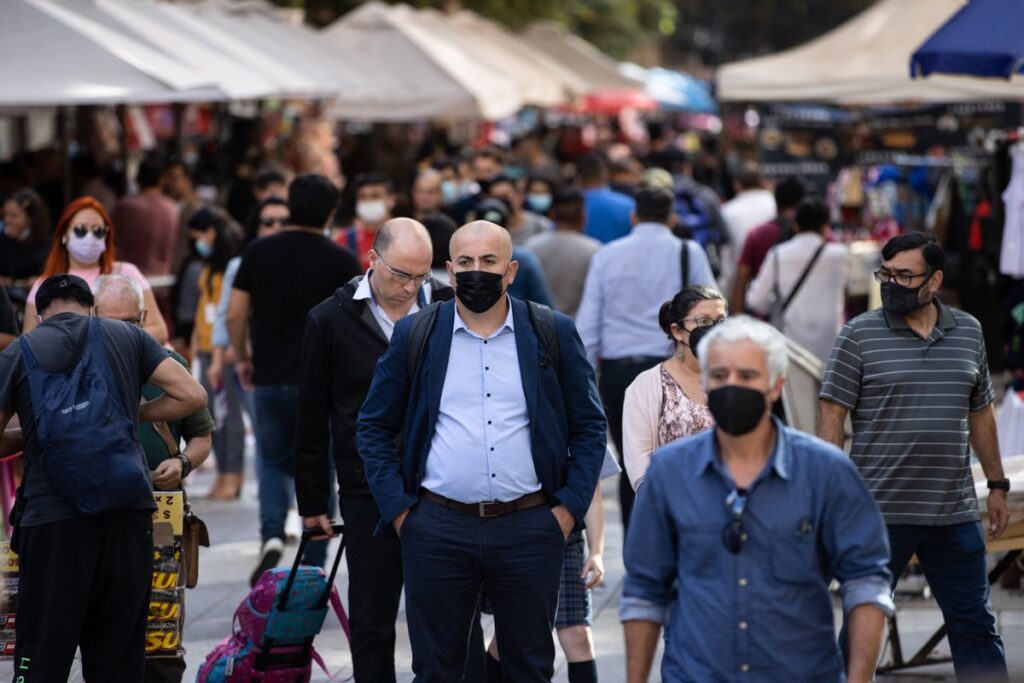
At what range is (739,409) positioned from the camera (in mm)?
4203

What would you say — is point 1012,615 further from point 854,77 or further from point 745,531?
point 854,77

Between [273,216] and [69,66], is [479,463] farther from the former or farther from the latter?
[69,66]

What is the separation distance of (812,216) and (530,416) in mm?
5558

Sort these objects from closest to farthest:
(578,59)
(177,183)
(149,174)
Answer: (149,174) → (177,183) → (578,59)

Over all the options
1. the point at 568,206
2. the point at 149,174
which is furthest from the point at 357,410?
the point at 149,174

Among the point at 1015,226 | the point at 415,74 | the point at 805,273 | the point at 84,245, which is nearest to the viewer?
the point at 84,245

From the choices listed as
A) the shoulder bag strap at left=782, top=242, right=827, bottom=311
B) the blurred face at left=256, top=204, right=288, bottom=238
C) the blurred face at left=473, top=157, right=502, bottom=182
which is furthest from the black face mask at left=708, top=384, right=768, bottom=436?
the blurred face at left=473, top=157, right=502, bottom=182

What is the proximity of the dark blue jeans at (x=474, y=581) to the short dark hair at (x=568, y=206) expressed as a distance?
17.4ft

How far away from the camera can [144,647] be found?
5.91 meters

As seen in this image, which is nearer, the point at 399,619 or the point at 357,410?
the point at 357,410

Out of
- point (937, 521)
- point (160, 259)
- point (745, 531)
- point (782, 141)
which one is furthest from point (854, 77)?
point (745, 531)

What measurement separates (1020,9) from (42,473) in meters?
5.17

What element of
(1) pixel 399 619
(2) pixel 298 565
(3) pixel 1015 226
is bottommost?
(1) pixel 399 619

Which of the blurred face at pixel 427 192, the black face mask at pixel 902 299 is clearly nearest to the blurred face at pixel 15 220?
the blurred face at pixel 427 192
